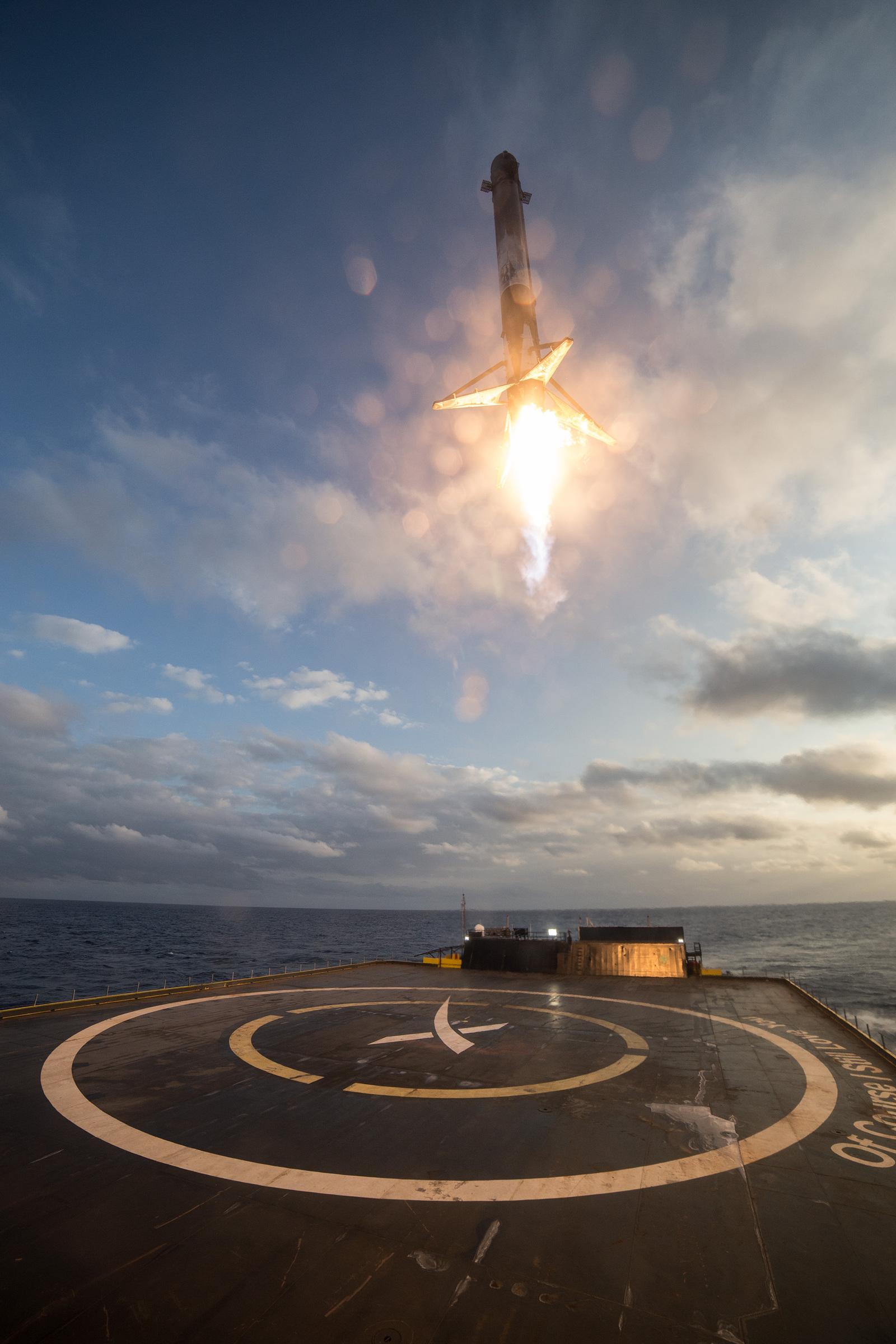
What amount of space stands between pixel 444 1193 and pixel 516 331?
43.3 metres

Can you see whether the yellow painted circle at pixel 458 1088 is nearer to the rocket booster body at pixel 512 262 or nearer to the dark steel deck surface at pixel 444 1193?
the dark steel deck surface at pixel 444 1193

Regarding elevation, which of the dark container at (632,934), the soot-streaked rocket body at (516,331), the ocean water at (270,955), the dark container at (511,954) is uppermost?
the soot-streaked rocket body at (516,331)

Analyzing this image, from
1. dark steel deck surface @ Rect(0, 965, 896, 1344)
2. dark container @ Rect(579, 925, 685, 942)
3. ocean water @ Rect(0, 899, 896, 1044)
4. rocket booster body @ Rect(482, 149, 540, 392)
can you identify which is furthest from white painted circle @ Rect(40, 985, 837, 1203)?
ocean water @ Rect(0, 899, 896, 1044)

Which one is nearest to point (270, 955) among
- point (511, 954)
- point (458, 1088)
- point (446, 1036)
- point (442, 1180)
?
point (511, 954)

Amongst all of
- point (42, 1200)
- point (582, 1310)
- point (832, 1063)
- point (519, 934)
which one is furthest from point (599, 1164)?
point (519, 934)

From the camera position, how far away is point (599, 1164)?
11016mm

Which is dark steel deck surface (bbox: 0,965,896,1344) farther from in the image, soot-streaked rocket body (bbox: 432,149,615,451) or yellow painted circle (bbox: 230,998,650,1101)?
soot-streaked rocket body (bbox: 432,149,615,451)

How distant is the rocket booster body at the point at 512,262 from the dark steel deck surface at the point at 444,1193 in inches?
1525

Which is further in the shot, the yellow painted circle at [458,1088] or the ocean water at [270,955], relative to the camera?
the ocean water at [270,955]

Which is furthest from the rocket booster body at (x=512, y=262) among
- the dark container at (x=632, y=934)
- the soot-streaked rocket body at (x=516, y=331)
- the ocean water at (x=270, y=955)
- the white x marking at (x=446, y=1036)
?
the ocean water at (x=270, y=955)

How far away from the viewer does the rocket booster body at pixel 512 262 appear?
38.7 metres

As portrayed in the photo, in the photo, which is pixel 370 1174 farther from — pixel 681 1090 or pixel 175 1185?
pixel 681 1090

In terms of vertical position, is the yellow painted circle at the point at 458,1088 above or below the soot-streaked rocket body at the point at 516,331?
below

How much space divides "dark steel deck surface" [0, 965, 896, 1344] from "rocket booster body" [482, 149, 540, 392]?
38.7 metres
